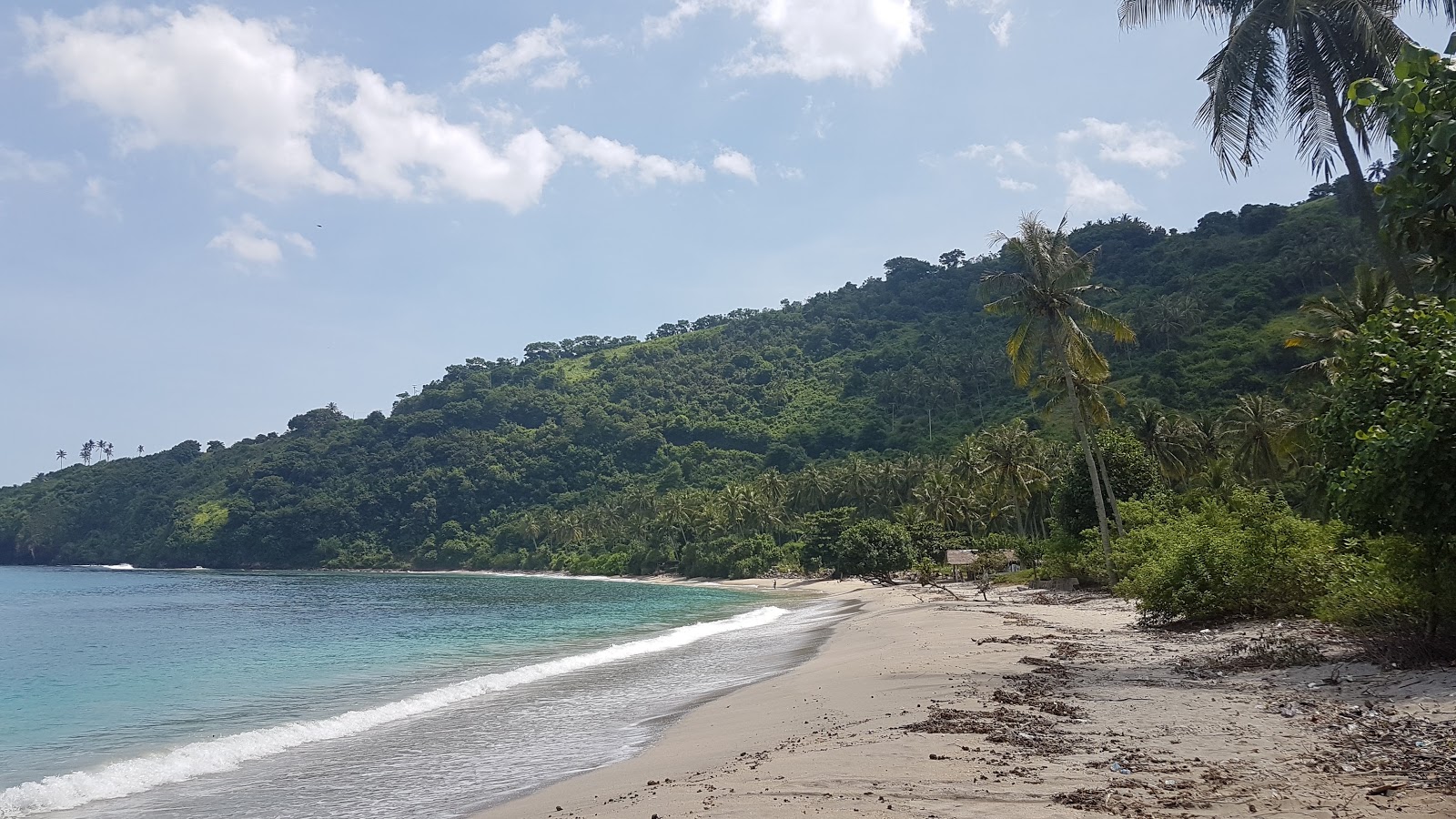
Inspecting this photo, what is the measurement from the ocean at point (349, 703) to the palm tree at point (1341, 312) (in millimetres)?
20010

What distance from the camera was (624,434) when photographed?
6235 inches

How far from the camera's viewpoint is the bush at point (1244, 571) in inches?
563

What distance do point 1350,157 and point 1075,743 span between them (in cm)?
1185

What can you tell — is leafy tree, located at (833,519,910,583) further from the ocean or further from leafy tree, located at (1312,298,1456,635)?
leafy tree, located at (1312,298,1456,635)

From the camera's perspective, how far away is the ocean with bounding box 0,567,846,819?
10.8m

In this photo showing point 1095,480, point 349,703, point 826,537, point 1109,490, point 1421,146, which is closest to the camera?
point 1421,146

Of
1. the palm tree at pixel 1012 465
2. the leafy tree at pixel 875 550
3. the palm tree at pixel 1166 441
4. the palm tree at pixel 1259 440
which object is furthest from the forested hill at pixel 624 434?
the palm tree at pixel 1259 440

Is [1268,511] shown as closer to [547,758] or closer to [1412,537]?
[1412,537]

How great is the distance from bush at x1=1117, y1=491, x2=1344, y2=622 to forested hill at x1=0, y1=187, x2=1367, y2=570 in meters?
79.7

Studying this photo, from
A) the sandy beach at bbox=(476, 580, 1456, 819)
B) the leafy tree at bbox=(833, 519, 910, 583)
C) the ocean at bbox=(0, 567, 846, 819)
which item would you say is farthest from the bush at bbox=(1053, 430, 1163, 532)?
the leafy tree at bbox=(833, 519, 910, 583)

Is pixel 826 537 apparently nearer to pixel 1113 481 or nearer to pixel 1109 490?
pixel 1113 481

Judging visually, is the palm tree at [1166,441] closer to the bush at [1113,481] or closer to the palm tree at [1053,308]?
the bush at [1113,481]

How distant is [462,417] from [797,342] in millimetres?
78666

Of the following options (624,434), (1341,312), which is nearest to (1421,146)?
(1341,312)
